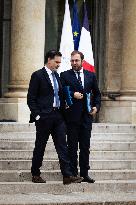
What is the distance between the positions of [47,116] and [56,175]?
1293 mm

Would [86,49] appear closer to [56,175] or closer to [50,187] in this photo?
[56,175]

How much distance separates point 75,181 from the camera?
1194cm

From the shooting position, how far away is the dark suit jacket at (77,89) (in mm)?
12148

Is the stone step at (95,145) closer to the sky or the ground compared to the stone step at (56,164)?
closer to the sky

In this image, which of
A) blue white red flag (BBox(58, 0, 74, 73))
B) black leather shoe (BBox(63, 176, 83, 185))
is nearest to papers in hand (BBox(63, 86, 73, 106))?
black leather shoe (BBox(63, 176, 83, 185))

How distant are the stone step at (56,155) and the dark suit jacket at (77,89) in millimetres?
1993

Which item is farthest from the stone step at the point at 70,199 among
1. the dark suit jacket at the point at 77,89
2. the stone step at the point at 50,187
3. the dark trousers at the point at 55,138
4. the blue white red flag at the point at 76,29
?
the blue white red flag at the point at 76,29

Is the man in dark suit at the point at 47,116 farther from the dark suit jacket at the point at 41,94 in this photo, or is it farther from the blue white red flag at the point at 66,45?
the blue white red flag at the point at 66,45

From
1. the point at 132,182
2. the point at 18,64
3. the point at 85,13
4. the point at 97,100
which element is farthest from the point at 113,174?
the point at 85,13

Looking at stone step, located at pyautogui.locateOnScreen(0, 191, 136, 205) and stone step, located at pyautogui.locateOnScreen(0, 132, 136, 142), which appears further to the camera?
stone step, located at pyautogui.locateOnScreen(0, 132, 136, 142)

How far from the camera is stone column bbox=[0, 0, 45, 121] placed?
57.7ft

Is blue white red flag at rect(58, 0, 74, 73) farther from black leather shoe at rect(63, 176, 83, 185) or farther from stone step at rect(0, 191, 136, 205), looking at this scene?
stone step at rect(0, 191, 136, 205)

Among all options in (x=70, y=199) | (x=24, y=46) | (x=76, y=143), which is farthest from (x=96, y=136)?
Result: (x=70, y=199)

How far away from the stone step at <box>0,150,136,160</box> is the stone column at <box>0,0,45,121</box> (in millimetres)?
3786
